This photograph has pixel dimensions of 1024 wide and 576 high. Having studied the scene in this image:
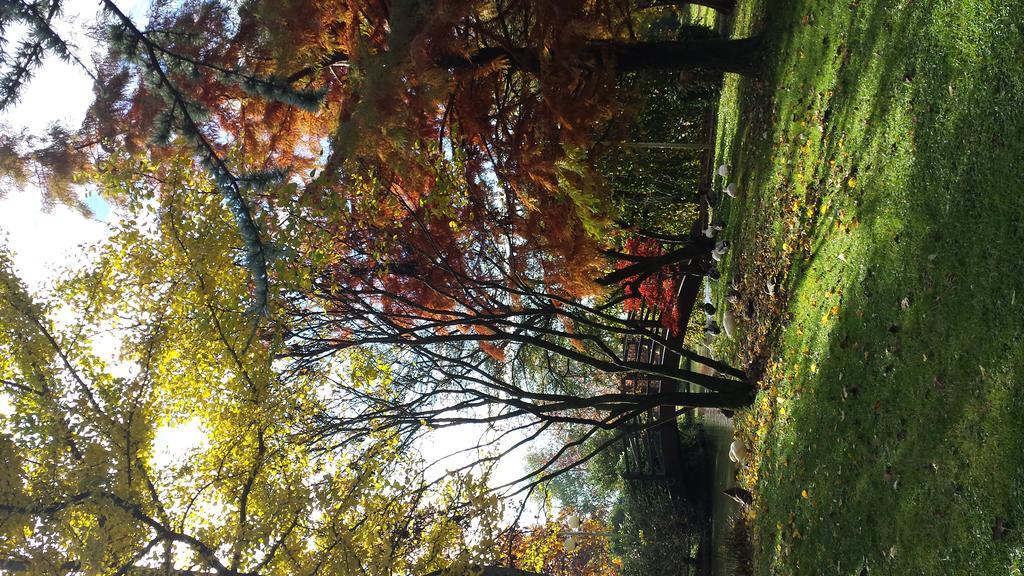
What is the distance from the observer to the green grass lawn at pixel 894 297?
12.8ft

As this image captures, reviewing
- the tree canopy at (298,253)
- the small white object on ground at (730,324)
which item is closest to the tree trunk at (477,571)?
the tree canopy at (298,253)

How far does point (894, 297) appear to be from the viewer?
16.4ft

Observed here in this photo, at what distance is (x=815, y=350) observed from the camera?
20.9 ft

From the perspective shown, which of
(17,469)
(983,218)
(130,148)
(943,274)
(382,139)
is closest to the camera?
(983,218)

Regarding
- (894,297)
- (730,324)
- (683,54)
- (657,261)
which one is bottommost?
(894,297)

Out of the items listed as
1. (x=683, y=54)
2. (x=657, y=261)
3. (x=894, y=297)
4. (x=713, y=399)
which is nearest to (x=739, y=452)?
(x=713, y=399)

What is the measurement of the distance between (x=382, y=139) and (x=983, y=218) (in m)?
4.90

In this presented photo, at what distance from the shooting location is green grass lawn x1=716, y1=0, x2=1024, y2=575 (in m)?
3.90

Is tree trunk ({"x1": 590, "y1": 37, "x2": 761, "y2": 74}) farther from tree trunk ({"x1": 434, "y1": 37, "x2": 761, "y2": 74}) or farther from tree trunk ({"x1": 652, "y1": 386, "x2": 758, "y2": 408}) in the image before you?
tree trunk ({"x1": 652, "y1": 386, "x2": 758, "y2": 408})

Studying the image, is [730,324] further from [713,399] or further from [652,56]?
[652,56]

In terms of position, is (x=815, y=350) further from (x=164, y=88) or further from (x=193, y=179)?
(x=193, y=179)

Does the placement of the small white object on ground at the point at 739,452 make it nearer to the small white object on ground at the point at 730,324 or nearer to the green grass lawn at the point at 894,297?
the green grass lawn at the point at 894,297

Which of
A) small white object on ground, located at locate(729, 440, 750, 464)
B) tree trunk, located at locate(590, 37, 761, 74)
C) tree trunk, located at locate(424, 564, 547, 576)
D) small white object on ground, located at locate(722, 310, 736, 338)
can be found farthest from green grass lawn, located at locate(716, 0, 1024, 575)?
tree trunk, located at locate(424, 564, 547, 576)

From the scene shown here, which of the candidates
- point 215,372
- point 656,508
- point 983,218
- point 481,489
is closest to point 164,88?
point 215,372
